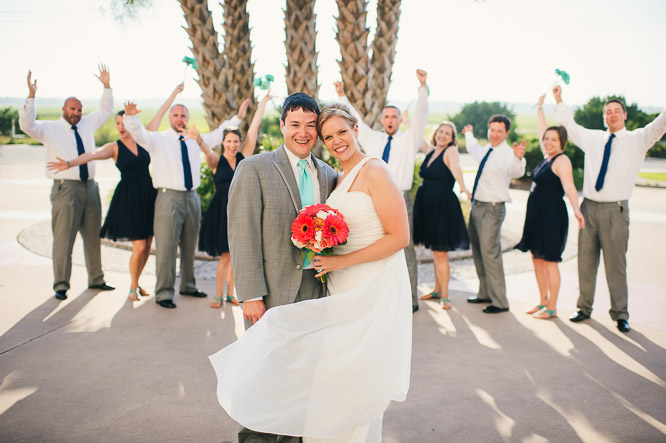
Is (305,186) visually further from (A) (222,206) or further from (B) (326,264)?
(A) (222,206)

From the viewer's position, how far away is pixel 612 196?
18.9 feet

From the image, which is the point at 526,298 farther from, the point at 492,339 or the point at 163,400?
the point at 163,400

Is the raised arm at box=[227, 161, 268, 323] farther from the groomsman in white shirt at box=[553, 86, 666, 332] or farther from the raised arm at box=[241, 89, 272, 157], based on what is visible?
the groomsman in white shirt at box=[553, 86, 666, 332]

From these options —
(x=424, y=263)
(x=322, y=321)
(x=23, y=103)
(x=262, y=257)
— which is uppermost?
(x=23, y=103)

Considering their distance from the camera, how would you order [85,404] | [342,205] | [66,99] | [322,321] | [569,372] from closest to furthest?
[322,321] → [342,205] → [85,404] → [569,372] → [66,99]

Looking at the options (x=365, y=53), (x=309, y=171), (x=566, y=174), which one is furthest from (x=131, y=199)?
(x=566, y=174)

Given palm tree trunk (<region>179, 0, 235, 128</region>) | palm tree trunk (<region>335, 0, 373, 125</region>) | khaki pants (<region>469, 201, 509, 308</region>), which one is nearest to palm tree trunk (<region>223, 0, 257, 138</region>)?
palm tree trunk (<region>179, 0, 235, 128</region>)

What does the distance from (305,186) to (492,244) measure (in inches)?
156

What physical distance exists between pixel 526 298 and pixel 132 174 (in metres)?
5.44

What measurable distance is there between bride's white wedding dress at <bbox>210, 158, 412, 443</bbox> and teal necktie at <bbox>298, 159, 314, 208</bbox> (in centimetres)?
23

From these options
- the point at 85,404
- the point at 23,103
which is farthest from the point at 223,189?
the point at 85,404

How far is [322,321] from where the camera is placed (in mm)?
2873

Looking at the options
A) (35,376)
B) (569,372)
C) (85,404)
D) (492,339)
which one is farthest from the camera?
(492,339)

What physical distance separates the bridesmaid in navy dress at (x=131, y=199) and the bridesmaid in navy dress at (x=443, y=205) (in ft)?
11.7
